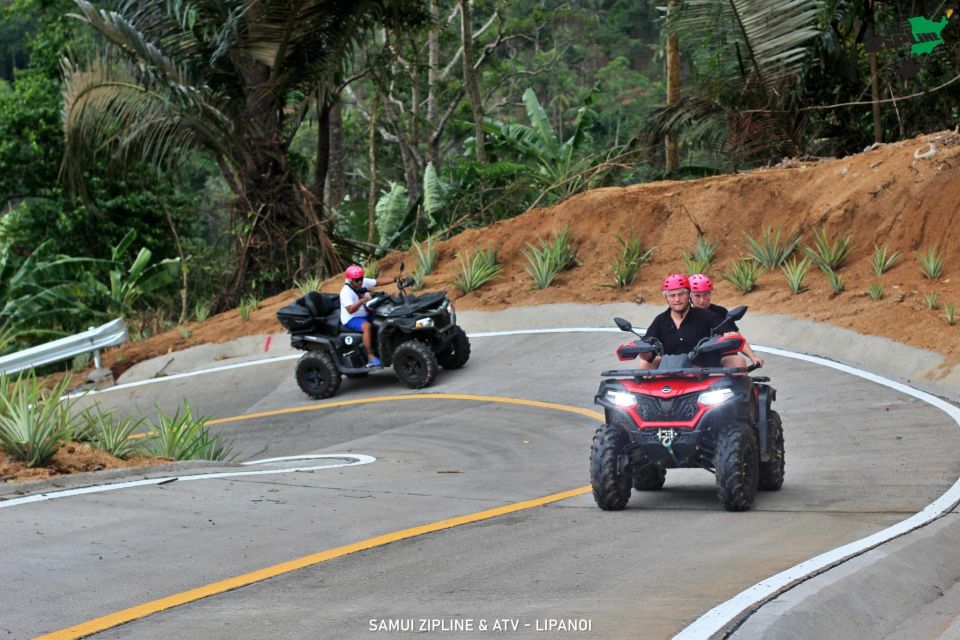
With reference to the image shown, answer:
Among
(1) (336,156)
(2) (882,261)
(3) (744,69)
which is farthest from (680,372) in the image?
(1) (336,156)

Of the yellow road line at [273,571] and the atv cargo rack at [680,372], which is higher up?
the atv cargo rack at [680,372]

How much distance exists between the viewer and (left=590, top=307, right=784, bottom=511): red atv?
9.15m

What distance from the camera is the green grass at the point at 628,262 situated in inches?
916

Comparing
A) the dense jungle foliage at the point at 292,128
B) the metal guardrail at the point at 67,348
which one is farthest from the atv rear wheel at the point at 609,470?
the dense jungle foliage at the point at 292,128

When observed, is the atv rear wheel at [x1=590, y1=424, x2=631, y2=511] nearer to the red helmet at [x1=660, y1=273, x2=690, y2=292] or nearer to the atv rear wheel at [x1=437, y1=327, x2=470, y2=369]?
the red helmet at [x1=660, y1=273, x2=690, y2=292]

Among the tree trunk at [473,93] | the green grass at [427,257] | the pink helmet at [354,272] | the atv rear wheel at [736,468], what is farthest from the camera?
the tree trunk at [473,93]

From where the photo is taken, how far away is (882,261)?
Answer: 20312mm

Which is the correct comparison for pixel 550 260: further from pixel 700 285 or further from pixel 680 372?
pixel 680 372

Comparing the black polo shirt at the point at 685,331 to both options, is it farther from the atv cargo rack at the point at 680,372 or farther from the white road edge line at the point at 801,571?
the white road edge line at the point at 801,571

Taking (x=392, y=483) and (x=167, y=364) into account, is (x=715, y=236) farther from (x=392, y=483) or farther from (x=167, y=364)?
(x=392, y=483)

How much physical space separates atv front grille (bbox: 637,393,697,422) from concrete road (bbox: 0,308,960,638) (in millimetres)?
746

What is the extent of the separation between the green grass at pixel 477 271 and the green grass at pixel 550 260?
0.73 meters

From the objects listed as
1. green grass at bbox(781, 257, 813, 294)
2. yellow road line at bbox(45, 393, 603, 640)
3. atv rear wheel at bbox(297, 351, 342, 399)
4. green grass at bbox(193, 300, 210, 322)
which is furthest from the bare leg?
green grass at bbox(193, 300, 210, 322)

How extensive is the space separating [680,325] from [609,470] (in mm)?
1486
